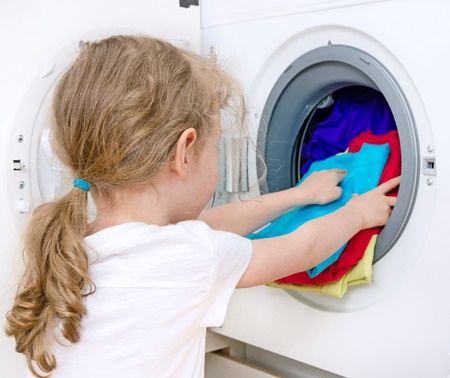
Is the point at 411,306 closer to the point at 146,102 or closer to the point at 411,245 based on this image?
the point at 411,245

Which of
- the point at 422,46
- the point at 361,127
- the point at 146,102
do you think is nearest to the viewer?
the point at 146,102

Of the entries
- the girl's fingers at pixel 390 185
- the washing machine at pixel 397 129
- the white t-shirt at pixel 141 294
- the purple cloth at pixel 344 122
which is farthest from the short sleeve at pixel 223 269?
the purple cloth at pixel 344 122

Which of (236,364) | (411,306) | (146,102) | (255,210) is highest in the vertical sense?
(146,102)

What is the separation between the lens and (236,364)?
1.45m

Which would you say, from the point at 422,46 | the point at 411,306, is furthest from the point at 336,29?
the point at 411,306

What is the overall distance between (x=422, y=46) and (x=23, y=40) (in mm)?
674

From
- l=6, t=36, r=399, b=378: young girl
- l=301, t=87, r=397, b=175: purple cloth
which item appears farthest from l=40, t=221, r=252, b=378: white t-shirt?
l=301, t=87, r=397, b=175: purple cloth

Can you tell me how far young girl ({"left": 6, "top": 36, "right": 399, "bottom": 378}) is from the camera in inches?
33.3

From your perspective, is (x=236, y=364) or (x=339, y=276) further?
(x=236, y=364)

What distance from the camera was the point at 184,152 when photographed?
0.89 m

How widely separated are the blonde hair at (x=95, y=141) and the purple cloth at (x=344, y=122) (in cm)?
48

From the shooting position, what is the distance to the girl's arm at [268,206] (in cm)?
116

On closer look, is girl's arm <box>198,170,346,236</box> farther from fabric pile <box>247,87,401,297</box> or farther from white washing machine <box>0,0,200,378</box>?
white washing machine <box>0,0,200,378</box>

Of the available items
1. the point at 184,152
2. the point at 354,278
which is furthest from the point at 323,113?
the point at 184,152
